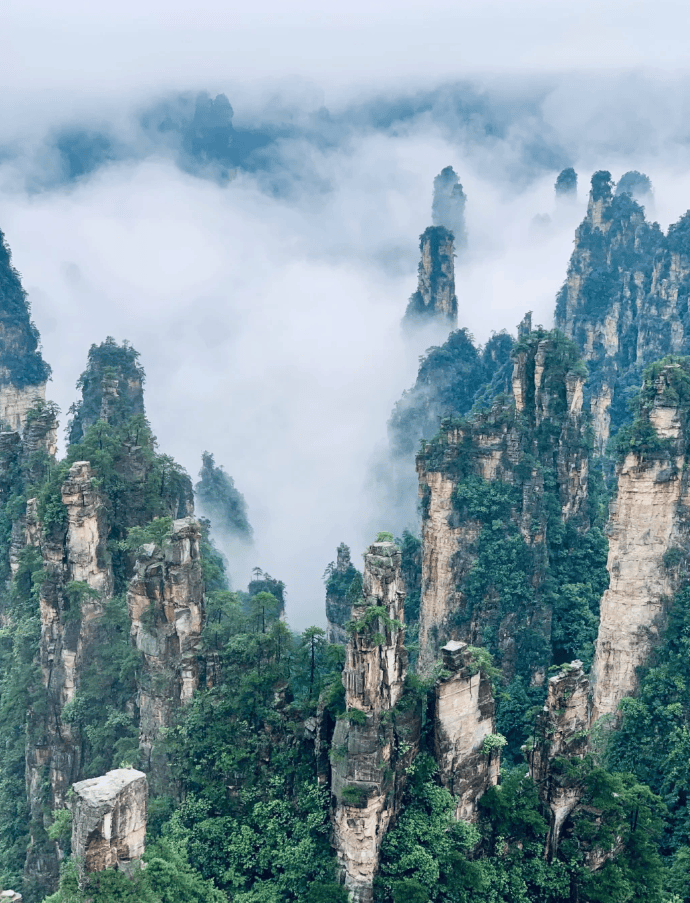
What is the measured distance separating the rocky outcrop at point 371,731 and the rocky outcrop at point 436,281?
69.9 metres

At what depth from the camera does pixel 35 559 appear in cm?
4578

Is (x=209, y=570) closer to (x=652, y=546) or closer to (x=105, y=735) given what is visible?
(x=105, y=735)

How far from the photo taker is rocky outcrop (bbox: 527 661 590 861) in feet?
103

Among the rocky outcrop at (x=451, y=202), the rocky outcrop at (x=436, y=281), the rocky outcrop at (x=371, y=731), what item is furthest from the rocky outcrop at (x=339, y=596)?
the rocky outcrop at (x=451, y=202)

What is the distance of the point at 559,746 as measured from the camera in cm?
3166

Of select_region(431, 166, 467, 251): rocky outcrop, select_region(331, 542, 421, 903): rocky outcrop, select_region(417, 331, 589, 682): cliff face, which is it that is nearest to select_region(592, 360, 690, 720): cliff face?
select_region(417, 331, 589, 682): cliff face

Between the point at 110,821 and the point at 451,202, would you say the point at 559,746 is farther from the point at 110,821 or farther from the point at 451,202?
the point at 451,202

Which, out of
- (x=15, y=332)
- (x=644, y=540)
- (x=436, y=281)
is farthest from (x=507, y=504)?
(x=436, y=281)

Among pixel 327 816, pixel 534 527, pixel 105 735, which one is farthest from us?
pixel 534 527

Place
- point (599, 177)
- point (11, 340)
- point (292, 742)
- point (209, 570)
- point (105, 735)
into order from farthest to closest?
point (599, 177), point (11, 340), point (209, 570), point (105, 735), point (292, 742)

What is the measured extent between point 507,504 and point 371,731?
23.0 meters

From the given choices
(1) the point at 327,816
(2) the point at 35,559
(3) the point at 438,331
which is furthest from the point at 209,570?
(3) the point at 438,331

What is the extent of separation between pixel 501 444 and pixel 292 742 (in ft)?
76.1

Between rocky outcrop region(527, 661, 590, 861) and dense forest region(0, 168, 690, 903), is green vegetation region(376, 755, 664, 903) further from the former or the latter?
rocky outcrop region(527, 661, 590, 861)
